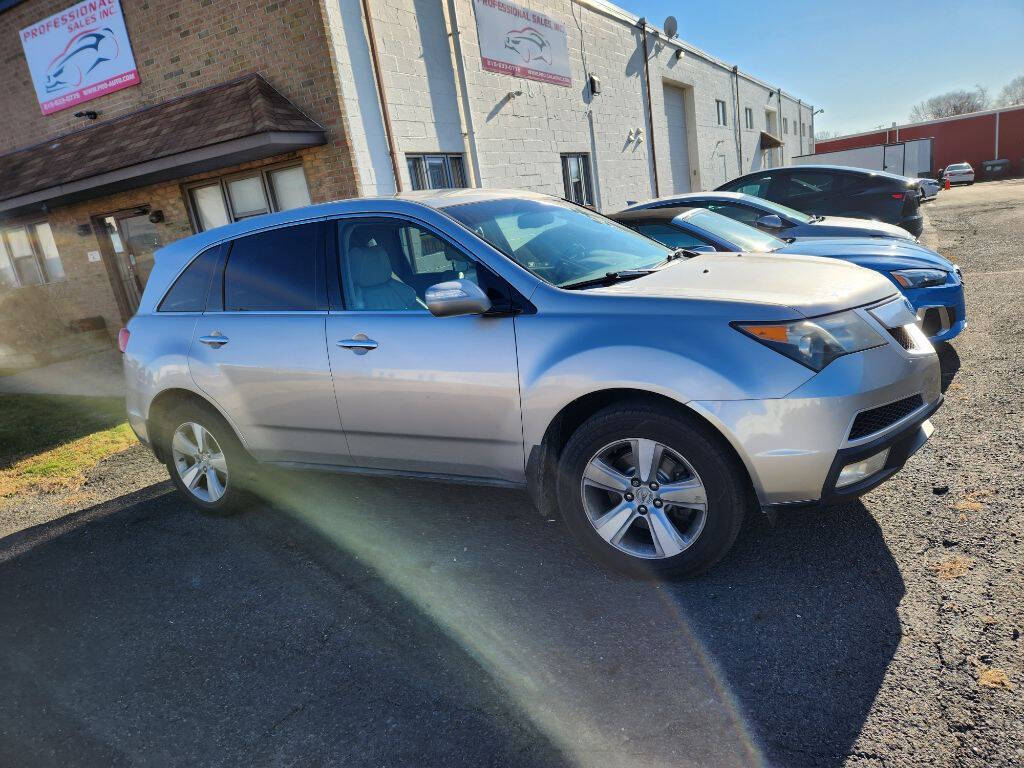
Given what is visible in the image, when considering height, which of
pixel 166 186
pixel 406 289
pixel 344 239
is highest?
pixel 166 186

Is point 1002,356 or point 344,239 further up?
point 344,239

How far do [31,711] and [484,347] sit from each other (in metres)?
2.46

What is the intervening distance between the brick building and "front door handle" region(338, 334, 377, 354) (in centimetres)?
608

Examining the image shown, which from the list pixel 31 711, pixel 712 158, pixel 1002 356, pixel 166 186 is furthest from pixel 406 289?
pixel 712 158

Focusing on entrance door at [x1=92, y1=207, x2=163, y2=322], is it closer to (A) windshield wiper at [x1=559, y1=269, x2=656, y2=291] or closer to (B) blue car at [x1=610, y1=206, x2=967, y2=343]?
(B) blue car at [x1=610, y1=206, x2=967, y2=343]

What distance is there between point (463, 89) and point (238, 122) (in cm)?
403

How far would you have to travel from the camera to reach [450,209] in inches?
142

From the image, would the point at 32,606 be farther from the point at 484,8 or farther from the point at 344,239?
the point at 484,8

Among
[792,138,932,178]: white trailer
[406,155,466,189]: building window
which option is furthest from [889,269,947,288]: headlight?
[792,138,932,178]: white trailer

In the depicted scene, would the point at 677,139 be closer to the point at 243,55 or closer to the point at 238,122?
the point at 243,55

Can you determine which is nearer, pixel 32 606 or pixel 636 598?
pixel 636 598

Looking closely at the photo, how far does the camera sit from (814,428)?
8.70ft

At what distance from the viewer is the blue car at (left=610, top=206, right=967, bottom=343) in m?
5.29

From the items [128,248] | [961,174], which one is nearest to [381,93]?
[128,248]
